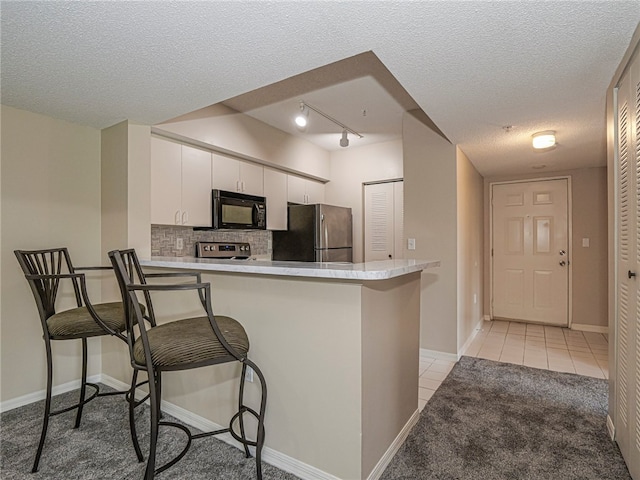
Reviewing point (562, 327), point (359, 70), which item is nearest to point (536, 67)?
point (359, 70)

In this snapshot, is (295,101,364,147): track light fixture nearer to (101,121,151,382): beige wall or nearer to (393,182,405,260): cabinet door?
(393,182,405,260): cabinet door

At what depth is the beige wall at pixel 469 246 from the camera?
3438mm

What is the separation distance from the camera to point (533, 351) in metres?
3.54

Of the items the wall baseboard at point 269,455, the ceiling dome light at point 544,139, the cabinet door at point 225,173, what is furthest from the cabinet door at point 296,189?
the wall baseboard at point 269,455

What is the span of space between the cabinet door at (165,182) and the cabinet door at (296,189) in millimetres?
1569

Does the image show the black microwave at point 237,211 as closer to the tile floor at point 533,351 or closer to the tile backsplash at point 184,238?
the tile backsplash at point 184,238

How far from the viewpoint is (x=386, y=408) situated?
1750mm

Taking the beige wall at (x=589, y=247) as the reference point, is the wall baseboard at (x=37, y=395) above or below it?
below

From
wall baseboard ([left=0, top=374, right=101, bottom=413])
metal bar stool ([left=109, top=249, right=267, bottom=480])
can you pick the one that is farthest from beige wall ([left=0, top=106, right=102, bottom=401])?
metal bar stool ([left=109, top=249, right=267, bottom=480])

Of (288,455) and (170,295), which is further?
(170,295)

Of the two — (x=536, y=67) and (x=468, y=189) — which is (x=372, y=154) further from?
(x=536, y=67)

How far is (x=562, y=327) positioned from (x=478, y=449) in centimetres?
346

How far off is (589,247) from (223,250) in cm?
446

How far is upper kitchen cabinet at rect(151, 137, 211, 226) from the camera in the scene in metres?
2.89
